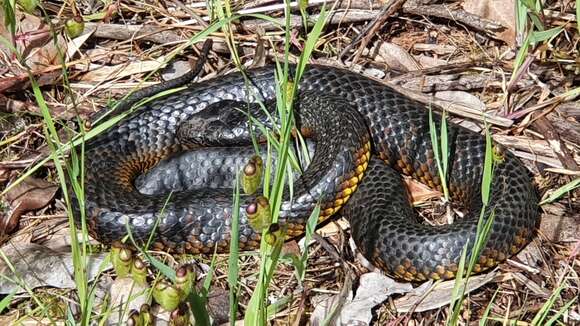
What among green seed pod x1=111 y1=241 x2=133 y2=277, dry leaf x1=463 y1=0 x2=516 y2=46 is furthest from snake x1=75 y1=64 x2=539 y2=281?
green seed pod x1=111 y1=241 x2=133 y2=277

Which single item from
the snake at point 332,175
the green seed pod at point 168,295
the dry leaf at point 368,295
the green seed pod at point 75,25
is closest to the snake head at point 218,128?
the snake at point 332,175

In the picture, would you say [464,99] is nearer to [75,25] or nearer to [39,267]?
[39,267]

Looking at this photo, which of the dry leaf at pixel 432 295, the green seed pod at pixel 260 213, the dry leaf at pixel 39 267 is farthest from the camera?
the dry leaf at pixel 39 267

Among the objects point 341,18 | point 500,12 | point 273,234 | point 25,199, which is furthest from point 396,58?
point 273,234

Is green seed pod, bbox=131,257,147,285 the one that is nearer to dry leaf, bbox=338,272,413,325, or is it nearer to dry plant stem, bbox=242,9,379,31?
dry leaf, bbox=338,272,413,325

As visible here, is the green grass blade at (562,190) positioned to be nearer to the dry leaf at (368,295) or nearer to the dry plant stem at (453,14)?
the dry leaf at (368,295)
